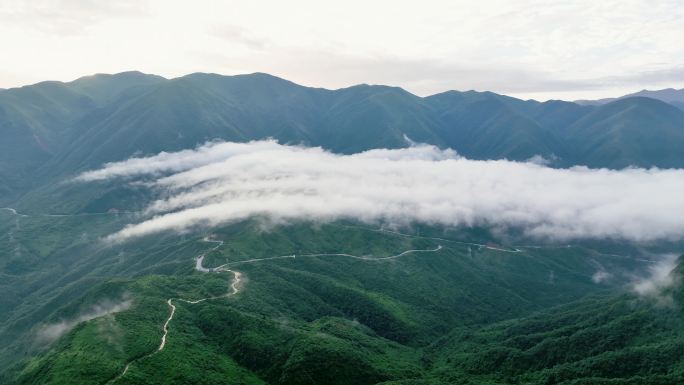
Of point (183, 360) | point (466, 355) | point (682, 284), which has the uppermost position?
point (682, 284)

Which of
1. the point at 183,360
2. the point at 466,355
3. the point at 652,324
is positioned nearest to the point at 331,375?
the point at 183,360

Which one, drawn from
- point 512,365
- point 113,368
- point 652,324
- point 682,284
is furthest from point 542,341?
point 113,368

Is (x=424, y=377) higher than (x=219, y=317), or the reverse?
(x=219, y=317)

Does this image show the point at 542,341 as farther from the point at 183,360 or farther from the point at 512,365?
the point at 183,360

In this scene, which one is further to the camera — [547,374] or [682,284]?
[682,284]

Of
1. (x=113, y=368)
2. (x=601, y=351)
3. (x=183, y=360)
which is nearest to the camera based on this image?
(x=113, y=368)

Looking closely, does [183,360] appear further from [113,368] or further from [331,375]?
[331,375]

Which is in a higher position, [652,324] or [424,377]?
[652,324]

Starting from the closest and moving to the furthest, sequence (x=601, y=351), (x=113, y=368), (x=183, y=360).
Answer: (x=113, y=368) → (x=183, y=360) → (x=601, y=351)

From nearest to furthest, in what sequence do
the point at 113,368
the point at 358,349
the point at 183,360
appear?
1. the point at 113,368
2. the point at 183,360
3. the point at 358,349
